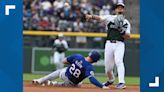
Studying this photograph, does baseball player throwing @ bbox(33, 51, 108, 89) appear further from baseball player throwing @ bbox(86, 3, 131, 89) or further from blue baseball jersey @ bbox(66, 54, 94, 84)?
baseball player throwing @ bbox(86, 3, 131, 89)

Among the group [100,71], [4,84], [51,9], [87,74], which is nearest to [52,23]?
[51,9]

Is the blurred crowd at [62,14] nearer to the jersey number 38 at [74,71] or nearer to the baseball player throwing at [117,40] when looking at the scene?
the baseball player throwing at [117,40]

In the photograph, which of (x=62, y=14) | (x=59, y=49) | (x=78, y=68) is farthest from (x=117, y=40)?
(x=62, y=14)

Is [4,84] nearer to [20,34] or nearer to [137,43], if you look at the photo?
[20,34]

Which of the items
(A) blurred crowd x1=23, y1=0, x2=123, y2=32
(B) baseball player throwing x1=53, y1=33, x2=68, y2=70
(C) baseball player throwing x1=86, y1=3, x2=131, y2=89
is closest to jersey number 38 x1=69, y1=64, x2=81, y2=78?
(C) baseball player throwing x1=86, y1=3, x2=131, y2=89

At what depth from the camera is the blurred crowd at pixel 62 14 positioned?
74.1 feet

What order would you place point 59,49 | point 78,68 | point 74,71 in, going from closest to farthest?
1. point 78,68
2. point 74,71
3. point 59,49

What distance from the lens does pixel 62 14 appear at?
23.1 meters

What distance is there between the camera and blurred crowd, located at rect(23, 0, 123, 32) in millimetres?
22578

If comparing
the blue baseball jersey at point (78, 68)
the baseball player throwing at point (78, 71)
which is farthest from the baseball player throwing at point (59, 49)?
the blue baseball jersey at point (78, 68)

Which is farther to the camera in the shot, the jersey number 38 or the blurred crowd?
the blurred crowd

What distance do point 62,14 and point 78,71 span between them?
36.9 ft

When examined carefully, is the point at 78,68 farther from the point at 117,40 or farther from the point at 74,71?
the point at 117,40

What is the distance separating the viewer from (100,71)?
867 inches
